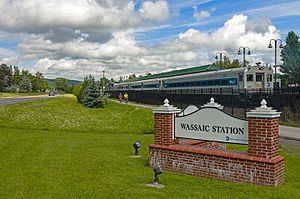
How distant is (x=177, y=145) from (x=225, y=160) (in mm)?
1331

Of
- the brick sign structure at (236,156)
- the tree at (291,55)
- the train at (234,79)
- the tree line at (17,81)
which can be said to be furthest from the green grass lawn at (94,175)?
the tree line at (17,81)

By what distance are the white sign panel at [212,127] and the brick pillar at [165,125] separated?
0.15 m

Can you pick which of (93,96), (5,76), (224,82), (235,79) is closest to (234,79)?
(235,79)

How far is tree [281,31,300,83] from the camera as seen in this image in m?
42.0

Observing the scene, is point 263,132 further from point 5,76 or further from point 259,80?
point 5,76

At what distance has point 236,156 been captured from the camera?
6664 mm

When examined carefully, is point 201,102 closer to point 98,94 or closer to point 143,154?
point 98,94

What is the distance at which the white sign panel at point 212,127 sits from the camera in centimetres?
689

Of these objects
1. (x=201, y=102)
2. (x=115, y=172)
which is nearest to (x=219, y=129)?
(x=115, y=172)

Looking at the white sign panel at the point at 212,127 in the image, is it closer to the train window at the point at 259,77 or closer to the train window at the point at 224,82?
the train window at the point at 259,77

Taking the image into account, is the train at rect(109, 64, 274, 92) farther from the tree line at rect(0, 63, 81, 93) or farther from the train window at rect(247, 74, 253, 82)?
the tree line at rect(0, 63, 81, 93)

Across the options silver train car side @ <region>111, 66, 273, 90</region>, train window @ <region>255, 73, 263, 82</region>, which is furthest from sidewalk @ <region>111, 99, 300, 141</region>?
train window @ <region>255, 73, 263, 82</region>

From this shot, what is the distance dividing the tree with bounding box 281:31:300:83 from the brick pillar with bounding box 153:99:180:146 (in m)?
37.3

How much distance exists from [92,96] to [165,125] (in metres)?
23.8
